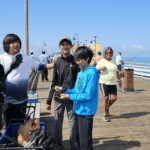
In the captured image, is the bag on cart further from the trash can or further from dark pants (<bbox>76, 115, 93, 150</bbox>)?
the trash can

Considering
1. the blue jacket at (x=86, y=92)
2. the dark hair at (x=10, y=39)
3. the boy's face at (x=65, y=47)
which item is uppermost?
the dark hair at (x=10, y=39)

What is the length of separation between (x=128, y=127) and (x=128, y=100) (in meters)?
5.11

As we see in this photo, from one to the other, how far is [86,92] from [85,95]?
42mm

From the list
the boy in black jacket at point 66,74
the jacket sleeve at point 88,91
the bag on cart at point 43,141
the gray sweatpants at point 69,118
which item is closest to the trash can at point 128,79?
the gray sweatpants at point 69,118

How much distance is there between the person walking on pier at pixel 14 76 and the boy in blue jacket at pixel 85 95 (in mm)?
560

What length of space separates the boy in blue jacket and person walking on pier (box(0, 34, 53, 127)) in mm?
560

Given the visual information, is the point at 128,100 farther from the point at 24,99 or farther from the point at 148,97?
the point at 24,99

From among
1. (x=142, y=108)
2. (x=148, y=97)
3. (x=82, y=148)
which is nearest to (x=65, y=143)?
(x=82, y=148)

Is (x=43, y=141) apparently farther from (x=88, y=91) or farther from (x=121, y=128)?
(x=121, y=128)

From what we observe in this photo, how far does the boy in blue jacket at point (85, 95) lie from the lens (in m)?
5.37

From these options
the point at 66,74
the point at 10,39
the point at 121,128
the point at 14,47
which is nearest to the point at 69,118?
the point at 66,74

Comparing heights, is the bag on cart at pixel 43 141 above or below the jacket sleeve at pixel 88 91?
below

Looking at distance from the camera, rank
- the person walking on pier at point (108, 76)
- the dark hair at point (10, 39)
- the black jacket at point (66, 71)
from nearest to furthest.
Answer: the dark hair at point (10, 39) < the black jacket at point (66, 71) < the person walking on pier at point (108, 76)

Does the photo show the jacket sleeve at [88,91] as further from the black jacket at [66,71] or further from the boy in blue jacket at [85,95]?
the black jacket at [66,71]
